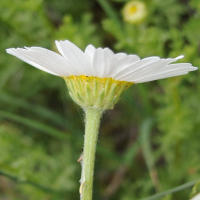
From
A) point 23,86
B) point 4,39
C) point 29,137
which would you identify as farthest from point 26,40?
point 29,137

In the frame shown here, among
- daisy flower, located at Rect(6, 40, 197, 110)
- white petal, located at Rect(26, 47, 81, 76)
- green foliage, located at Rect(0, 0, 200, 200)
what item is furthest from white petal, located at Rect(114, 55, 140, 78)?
green foliage, located at Rect(0, 0, 200, 200)

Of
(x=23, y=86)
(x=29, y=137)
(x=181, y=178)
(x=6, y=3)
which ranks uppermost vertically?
(x=6, y=3)

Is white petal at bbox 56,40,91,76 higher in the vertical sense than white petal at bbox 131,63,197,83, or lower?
higher

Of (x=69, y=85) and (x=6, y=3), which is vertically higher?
(x=6, y=3)

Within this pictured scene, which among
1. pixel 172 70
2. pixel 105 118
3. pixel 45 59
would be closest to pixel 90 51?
pixel 45 59

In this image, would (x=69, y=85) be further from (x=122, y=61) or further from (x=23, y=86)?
(x=23, y=86)

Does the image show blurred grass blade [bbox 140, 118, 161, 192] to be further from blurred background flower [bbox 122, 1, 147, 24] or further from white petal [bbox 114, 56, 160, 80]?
white petal [bbox 114, 56, 160, 80]

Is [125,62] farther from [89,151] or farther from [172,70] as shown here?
[89,151]
